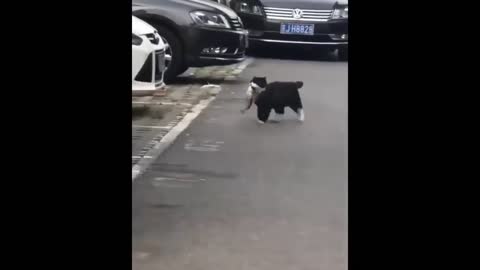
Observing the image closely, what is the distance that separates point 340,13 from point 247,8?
0.36m

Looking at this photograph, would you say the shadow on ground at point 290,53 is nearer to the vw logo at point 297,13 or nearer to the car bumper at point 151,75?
the vw logo at point 297,13

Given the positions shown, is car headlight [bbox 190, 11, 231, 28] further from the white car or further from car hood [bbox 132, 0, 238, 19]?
the white car

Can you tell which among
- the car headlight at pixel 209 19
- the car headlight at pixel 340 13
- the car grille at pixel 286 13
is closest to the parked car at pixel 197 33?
the car headlight at pixel 209 19

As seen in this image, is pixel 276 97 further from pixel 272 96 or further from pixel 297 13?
pixel 297 13

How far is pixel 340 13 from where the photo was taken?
2.24 m

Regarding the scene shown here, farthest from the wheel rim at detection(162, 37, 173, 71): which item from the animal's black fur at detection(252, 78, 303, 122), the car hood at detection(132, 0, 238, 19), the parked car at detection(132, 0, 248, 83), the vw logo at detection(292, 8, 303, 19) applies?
the vw logo at detection(292, 8, 303, 19)

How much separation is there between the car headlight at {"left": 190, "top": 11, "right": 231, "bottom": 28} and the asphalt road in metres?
0.22

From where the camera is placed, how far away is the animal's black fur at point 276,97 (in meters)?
2.34

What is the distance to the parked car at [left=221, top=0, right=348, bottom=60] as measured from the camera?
2.37 m

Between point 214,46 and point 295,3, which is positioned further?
point 214,46

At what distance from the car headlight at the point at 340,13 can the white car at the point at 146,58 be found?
604 millimetres

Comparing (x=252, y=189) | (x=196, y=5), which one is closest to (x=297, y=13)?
(x=196, y=5)
